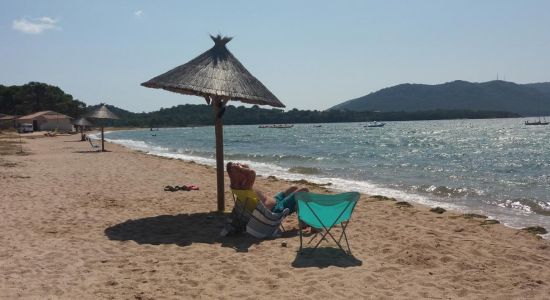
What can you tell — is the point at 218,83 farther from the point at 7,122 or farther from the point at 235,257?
the point at 7,122

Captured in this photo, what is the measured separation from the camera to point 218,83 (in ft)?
22.6

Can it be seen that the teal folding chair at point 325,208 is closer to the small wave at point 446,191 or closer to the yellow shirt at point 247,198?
the yellow shirt at point 247,198

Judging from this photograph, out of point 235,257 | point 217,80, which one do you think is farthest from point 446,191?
point 235,257

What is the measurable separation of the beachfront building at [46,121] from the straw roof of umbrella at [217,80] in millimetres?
56063

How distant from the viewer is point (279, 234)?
19.8 feet

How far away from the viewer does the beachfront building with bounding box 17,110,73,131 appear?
5759 centimetres

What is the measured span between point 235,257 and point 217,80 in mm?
2969

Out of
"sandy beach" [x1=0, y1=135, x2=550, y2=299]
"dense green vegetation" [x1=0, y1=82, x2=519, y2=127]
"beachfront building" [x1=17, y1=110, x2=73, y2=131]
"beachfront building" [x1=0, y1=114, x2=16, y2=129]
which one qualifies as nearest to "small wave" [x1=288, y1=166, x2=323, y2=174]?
"sandy beach" [x1=0, y1=135, x2=550, y2=299]

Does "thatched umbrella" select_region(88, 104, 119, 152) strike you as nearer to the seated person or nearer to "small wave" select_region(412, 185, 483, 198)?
"small wave" select_region(412, 185, 483, 198)

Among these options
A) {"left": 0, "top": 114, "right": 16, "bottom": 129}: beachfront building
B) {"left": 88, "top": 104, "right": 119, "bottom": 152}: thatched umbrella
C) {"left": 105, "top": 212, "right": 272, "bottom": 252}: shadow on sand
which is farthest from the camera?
{"left": 0, "top": 114, "right": 16, "bottom": 129}: beachfront building

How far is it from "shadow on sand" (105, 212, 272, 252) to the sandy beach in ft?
0.04

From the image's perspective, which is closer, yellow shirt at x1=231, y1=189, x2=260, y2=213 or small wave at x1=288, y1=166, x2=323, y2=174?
yellow shirt at x1=231, y1=189, x2=260, y2=213

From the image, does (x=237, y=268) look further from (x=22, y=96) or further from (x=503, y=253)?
(x=22, y=96)

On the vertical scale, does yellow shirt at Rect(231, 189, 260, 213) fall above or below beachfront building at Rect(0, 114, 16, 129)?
below
